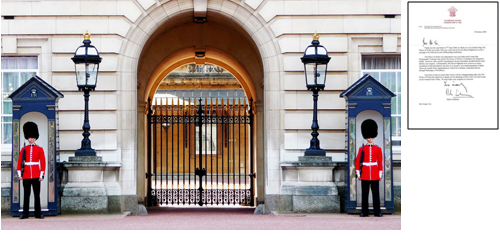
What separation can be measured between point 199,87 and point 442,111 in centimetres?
2001

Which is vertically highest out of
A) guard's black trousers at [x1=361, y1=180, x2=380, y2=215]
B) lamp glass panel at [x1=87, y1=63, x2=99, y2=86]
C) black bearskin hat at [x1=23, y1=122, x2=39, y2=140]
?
lamp glass panel at [x1=87, y1=63, x2=99, y2=86]

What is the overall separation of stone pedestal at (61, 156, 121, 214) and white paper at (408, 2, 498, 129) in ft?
17.8

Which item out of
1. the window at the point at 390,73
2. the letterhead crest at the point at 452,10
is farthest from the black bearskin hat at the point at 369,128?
the letterhead crest at the point at 452,10

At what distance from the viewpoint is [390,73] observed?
43.7 feet

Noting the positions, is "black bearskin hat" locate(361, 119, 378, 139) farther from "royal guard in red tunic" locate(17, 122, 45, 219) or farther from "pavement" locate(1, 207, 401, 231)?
"royal guard in red tunic" locate(17, 122, 45, 219)

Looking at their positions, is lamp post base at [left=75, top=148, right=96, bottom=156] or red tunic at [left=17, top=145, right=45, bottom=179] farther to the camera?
lamp post base at [left=75, top=148, right=96, bottom=156]

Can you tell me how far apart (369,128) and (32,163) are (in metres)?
5.34

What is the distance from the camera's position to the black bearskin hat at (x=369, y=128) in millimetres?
12051

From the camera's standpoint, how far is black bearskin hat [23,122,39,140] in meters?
11.7

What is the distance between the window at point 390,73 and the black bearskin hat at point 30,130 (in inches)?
223

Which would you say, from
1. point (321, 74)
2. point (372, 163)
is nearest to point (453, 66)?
point (372, 163)

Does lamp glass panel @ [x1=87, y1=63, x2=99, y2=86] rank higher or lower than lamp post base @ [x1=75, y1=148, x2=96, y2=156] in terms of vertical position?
higher

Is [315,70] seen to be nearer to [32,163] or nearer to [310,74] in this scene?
[310,74]

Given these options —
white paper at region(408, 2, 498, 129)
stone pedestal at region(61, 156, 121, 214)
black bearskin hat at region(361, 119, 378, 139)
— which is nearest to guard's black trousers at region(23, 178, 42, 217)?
stone pedestal at region(61, 156, 121, 214)
